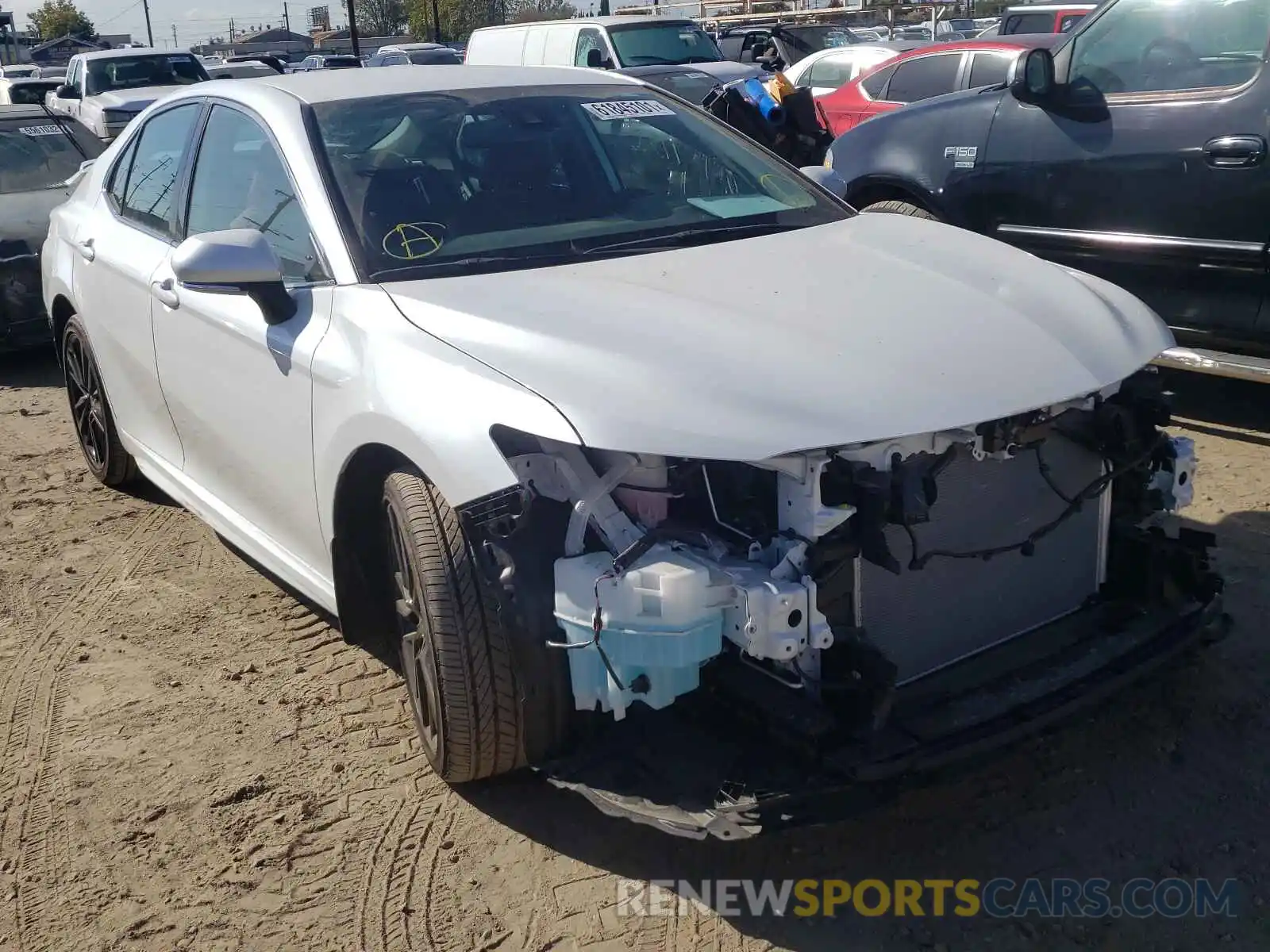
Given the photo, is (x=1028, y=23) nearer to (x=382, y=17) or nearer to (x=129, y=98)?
(x=129, y=98)

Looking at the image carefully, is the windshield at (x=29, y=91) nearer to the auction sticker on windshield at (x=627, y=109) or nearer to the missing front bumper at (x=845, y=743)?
the auction sticker on windshield at (x=627, y=109)

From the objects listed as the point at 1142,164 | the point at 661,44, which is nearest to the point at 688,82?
the point at 661,44

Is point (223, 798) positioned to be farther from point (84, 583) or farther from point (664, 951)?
point (84, 583)

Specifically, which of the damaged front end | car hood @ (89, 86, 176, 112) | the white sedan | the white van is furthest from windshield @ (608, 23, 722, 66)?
the damaged front end

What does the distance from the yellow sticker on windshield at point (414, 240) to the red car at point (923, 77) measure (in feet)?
24.3

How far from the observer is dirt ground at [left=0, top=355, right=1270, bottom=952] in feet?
9.17

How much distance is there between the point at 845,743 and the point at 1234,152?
11.9 ft

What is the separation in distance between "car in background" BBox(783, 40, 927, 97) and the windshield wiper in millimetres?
10403

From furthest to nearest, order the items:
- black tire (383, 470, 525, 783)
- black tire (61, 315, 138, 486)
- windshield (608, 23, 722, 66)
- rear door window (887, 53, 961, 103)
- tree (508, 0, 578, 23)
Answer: tree (508, 0, 578, 23) → windshield (608, 23, 722, 66) → rear door window (887, 53, 961, 103) → black tire (61, 315, 138, 486) → black tire (383, 470, 525, 783)

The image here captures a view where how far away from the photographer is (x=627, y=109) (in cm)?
417

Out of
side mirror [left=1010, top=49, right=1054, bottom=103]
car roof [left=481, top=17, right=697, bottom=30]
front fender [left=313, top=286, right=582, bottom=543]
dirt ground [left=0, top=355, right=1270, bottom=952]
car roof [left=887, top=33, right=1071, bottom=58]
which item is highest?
car roof [left=481, top=17, right=697, bottom=30]

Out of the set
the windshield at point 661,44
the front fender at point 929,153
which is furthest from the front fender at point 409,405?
the windshield at point 661,44

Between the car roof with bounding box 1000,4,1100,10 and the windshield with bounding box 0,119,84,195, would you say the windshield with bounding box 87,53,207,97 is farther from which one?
the car roof with bounding box 1000,4,1100,10

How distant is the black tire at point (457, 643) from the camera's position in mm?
2850
